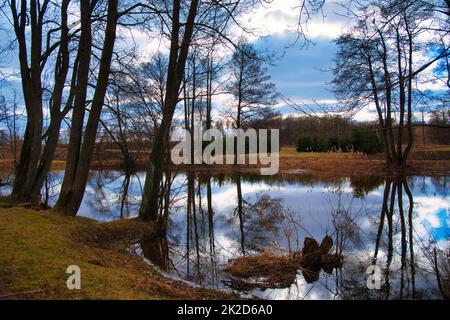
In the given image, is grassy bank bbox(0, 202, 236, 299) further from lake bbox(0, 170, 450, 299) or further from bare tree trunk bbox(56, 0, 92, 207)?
bare tree trunk bbox(56, 0, 92, 207)

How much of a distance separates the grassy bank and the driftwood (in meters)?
1.05

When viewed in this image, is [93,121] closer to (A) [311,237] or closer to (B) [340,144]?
(A) [311,237]

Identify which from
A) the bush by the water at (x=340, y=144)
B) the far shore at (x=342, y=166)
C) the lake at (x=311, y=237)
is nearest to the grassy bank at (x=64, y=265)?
the lake at (x=311, y=237)

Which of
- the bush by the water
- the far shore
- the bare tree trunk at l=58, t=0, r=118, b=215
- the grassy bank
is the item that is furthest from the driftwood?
the bush by the water

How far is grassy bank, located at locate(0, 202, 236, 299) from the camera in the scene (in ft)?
14.5

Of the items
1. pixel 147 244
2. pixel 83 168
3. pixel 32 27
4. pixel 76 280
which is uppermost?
pixel 32 27

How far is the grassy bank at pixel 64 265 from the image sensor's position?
4430mm

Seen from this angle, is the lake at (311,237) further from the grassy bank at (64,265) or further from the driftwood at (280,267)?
the grassy bank at (64,265)

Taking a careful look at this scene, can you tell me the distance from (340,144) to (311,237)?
1243 inches

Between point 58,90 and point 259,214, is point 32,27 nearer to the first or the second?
point 58,90

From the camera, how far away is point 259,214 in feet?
38.8
